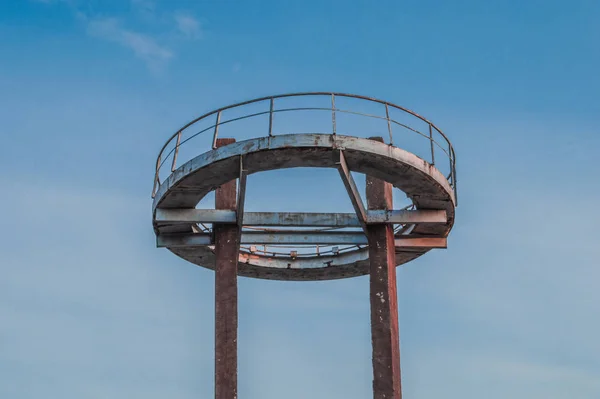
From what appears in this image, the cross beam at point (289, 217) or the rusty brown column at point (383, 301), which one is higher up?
the cross beam at point (289, 217)

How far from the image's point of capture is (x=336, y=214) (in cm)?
1869

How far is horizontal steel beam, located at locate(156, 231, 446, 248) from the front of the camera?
1914 centimetres

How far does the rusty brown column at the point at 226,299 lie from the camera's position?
17203 millimetres

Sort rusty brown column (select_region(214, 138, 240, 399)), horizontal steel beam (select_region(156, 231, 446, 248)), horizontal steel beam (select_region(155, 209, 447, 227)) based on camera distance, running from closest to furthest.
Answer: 1. rusty brown column (select_region(214, 138, 240, 399))
2. horizontal steel beam (select_region(155, 209, 447, 227))
3. horizontal steel beam (select_region(156, 231, 446, 248))

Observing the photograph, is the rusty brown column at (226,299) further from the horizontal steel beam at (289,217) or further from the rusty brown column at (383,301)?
the rusty brown column at (383,301)

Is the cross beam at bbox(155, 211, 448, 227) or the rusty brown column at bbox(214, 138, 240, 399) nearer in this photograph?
the rusty brown column at bbox(214, 138, 240, 399)

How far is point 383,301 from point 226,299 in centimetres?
314

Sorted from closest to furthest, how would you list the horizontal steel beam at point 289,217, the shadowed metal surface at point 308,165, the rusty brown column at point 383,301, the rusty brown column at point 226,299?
the shadowed metal surface at point 308,165
the rusty brown column at point 383,301
the rusty brown column at point 226,299
the horizontal steel beam at point 289,217

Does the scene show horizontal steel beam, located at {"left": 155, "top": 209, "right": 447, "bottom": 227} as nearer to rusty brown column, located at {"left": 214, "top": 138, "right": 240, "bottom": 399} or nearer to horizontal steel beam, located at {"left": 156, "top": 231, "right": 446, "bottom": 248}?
rusty brown column, located at {"left": 214, "top": 138, "right": 240, "bottom": 399}

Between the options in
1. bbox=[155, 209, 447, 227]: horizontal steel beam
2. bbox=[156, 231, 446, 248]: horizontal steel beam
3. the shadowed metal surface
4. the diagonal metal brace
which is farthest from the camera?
bbox=[156, 231, 446, 248]: horizontal steel beam

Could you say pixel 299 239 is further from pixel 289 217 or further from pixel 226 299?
pixel 226 299

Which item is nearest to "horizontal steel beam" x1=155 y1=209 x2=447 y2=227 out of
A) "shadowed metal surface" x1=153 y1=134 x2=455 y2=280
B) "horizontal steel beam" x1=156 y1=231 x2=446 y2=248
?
"shadowed metal surface" x1=153 y1=134 x2=455 y2=280

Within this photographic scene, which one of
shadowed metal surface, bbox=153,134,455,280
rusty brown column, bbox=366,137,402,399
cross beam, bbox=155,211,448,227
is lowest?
rusty brown column, bbox=366,137,402,399

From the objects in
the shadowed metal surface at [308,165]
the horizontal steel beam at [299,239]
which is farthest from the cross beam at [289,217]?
the horizontal steel beam at [299,239]
